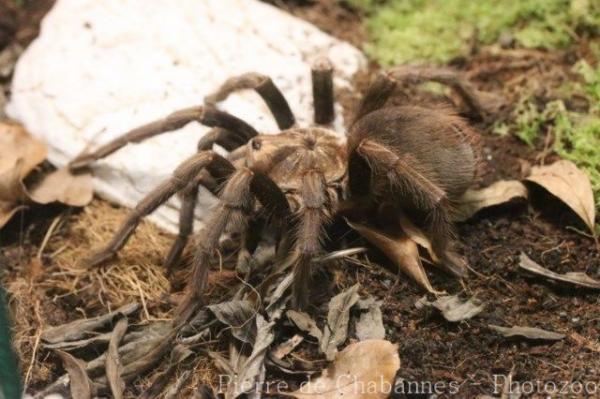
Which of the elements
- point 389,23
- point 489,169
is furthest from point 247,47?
point 489,169

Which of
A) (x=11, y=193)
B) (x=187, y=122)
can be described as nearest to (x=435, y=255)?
(x=187, y=122)

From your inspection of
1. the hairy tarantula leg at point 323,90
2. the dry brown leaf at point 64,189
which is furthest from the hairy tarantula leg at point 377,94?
the dry brown leaf at point 64,189

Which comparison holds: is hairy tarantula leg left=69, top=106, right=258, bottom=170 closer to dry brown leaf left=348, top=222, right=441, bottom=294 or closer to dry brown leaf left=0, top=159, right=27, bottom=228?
dry brown leaf left=0, top=159, right=27, bottom=228

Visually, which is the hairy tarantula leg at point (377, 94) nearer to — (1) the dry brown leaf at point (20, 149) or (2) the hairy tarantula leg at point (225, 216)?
(2) the hairy tarantula leg at point (225, 216)

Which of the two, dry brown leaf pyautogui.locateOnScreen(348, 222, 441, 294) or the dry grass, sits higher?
dry brown leaf pyautogui.locateOnScreen(348, 222, 441, 294)

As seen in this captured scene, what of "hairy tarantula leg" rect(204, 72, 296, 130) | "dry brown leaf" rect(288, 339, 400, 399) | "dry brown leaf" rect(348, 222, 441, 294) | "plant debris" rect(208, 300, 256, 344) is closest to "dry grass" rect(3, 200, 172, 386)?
"plant debris" rect(208, 300, 256, 344)

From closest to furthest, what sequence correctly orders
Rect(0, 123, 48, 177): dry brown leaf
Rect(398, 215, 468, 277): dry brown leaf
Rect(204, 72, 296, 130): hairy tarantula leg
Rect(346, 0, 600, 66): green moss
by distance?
Rect(398, 215, 468, 277): dry brown leaf < Rect(204, 72, 296, 130): hairy tarantula leg < Rect(0, 123, 48, 177): dry brown leaf < Rect(346, 0, 600, 66): green moss

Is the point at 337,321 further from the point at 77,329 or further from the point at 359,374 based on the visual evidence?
the point at 77,329
